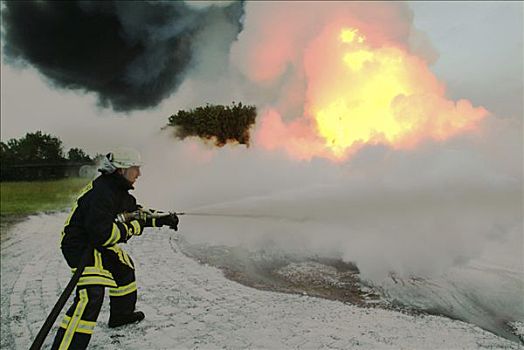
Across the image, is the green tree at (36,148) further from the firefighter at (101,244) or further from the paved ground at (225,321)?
the firefighter at (101,244)

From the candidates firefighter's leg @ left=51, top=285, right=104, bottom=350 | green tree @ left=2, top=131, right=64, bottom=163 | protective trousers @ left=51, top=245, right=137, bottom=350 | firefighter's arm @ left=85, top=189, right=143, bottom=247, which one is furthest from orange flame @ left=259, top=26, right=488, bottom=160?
green tree @ left=2, top=131, right=64, bottom=163

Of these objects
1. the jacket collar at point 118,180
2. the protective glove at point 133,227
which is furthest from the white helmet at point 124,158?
the protective glove at point 133,227

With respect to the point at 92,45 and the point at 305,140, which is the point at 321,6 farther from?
the point at 92,45

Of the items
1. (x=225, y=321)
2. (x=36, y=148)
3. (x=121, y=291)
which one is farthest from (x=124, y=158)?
(x=36, y=148)

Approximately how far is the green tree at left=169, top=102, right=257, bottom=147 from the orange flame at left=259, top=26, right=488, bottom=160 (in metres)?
1.33

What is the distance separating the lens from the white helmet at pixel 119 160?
4227 millimetres

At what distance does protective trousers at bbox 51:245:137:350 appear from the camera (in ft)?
12.4

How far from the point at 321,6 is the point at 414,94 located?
3.81 meters

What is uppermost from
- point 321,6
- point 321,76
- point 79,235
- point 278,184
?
point 321,6

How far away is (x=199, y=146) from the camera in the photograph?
36.0ft

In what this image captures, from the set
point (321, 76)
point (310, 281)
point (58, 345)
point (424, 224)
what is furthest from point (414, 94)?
point (58, 345)

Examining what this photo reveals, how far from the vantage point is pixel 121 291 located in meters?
4.58

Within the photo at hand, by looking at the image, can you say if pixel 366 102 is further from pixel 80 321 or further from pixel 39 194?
pixel 39 194

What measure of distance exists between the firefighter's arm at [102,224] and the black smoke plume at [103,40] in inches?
318
